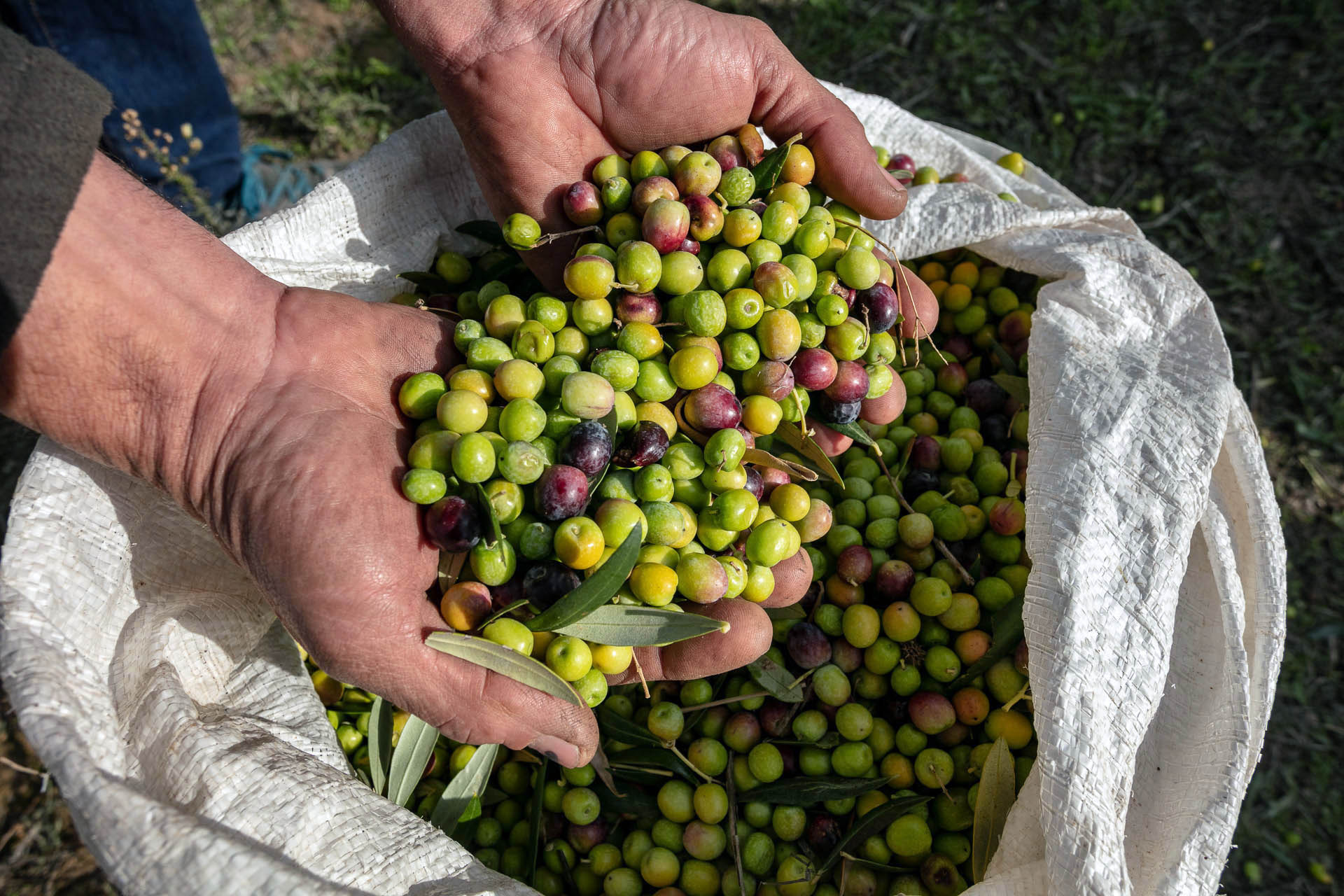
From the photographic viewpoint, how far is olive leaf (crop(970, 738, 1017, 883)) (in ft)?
7.41

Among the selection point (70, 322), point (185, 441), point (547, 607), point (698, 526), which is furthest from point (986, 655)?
point (70, 322)

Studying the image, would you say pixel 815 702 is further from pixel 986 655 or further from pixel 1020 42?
pixel 1020 42

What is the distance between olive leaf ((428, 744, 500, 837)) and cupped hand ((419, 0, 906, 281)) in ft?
4.67

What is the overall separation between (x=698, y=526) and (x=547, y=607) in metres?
0.43

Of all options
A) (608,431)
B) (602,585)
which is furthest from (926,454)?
(602,585)

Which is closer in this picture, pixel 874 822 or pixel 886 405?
pixel 874 822

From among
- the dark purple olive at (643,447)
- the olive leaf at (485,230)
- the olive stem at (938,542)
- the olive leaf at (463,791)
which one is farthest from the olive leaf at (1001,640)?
the olive leaf at (485,230)

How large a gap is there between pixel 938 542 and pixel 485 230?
1.72m

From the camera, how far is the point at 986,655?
8.05ft

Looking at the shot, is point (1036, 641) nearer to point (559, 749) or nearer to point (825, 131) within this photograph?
point (559, 749)

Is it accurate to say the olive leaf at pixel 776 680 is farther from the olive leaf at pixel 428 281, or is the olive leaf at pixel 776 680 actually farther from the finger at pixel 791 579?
the olive leaf at pixel 428 281

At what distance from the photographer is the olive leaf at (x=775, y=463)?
90.0 inches

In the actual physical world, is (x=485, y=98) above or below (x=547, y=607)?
above

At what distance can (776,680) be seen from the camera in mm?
2498
